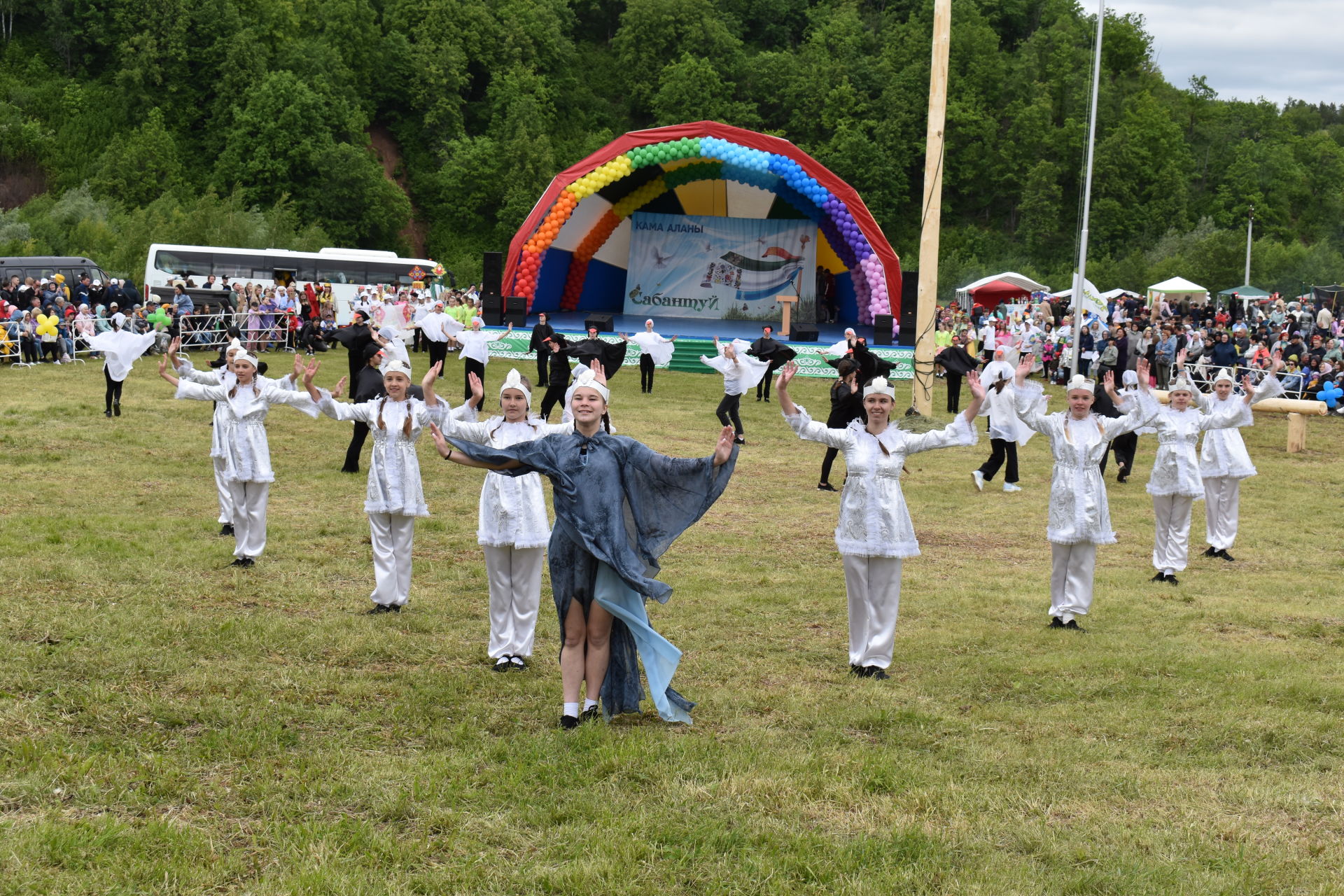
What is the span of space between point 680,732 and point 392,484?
11.2 ft

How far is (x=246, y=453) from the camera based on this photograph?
10797 mm

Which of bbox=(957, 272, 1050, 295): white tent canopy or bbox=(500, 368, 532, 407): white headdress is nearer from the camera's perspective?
bbox=(500, 368, 532, 407): white headdress

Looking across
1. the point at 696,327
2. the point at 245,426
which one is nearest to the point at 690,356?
the point at 696,327

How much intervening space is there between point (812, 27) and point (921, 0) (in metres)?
7.60

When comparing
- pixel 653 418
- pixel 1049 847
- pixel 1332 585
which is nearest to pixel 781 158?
pixel 653 418

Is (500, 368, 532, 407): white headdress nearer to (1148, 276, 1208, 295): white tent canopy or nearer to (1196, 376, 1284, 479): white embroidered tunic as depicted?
(1196, 376, 1284, 479): white embroidered tunic

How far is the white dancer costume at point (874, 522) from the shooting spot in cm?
825

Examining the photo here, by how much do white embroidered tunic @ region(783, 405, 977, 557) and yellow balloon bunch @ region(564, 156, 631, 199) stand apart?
2396 cm

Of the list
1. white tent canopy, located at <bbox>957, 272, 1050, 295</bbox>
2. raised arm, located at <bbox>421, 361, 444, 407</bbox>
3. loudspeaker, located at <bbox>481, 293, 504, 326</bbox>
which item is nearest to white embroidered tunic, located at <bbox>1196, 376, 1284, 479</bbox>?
raised arm, located at <bbox>421, 361, 444, 407</bbox>

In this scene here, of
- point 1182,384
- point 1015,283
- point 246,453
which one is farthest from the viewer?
point 1015,283

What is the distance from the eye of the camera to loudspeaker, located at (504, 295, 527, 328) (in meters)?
32.8

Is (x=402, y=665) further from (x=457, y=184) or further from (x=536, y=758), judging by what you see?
(x=457, y=184)

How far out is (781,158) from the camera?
31484 millimetres

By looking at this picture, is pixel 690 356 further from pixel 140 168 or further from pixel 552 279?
pixel 140 168
